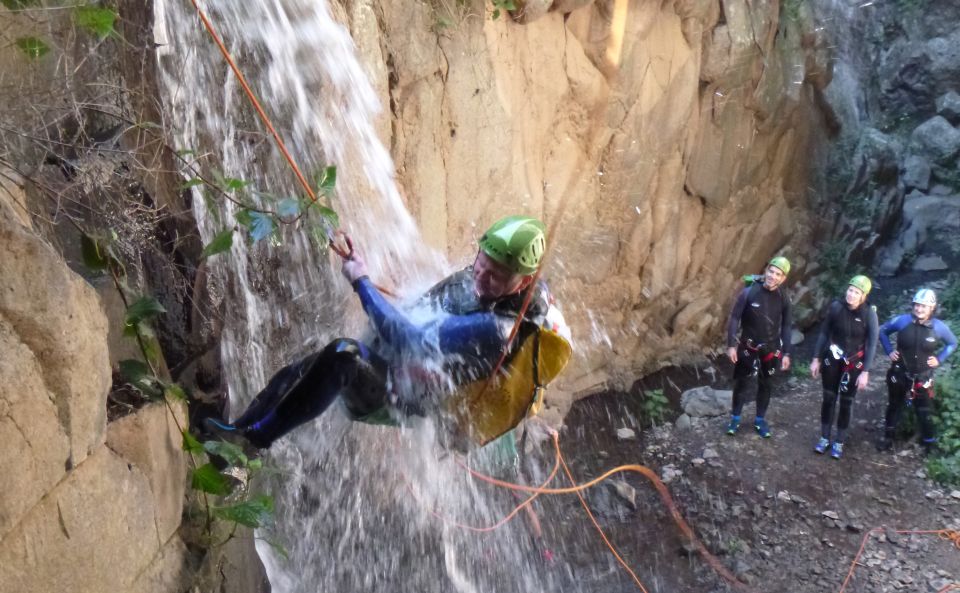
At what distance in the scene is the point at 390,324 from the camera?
2879 mm

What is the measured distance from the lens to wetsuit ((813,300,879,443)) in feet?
20.1

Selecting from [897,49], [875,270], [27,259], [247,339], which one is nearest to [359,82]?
[247,339]

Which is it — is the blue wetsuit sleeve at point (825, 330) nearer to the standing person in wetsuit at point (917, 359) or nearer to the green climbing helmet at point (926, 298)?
the standing person in wetsuit at point (917, 359)

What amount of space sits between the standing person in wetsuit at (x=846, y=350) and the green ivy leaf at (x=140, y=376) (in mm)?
5754

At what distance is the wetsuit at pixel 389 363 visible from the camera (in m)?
2.84

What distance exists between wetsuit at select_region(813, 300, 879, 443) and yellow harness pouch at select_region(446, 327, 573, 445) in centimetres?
425

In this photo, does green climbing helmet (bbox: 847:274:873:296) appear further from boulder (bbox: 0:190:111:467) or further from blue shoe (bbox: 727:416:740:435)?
boulder (bbox: 0:190:111:467)

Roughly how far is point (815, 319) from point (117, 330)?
9930mm

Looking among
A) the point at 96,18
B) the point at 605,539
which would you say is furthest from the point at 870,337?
the point at 96,18

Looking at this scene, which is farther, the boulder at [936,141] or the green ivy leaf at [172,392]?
the boulder at [936,141]

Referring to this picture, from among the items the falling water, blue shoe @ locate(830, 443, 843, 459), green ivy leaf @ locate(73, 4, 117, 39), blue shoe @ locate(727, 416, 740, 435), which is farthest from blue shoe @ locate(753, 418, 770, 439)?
green ivy leaf @ locate(73, 4, 117, 39)

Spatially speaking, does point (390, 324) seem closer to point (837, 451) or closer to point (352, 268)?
point (352, 268)

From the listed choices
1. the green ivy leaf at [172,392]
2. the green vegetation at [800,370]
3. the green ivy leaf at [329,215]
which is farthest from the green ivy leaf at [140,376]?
the green vegetation at [800,370]

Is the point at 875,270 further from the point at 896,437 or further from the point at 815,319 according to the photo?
the point at 896,437
